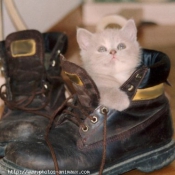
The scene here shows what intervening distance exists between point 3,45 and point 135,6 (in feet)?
4.56

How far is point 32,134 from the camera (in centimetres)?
110

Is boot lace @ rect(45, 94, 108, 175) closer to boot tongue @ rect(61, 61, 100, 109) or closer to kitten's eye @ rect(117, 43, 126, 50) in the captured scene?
boot tongue @ rect(61, 61, 100, 109)

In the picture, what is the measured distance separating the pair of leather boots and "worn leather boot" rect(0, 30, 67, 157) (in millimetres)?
67

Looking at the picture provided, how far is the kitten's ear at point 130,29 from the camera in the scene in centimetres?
115

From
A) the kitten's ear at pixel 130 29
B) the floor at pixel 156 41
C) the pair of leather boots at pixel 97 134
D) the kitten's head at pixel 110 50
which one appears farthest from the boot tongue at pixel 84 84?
the floor at pixel 156 41

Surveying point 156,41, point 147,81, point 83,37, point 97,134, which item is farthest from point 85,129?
point 156,41

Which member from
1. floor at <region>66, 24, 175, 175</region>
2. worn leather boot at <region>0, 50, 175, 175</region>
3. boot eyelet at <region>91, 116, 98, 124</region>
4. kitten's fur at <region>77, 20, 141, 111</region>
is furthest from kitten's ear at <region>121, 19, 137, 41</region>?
floor at <region>66, 24, 175, 175</region>

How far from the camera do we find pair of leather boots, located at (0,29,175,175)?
0.96 meters

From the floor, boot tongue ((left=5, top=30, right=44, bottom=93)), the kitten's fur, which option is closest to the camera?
the kitten's fur

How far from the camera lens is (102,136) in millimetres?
982

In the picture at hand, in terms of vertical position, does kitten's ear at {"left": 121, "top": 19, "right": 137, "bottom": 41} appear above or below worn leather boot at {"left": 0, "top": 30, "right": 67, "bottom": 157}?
above

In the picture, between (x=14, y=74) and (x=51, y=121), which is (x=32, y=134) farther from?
(x=14, y=74)

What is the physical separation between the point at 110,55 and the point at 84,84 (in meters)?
0.15

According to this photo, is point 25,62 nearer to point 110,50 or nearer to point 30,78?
point 30,78
